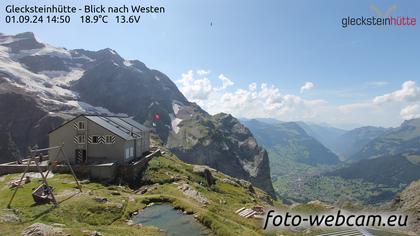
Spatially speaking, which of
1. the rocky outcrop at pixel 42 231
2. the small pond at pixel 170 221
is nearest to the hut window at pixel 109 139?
the small pond at pixel 170 221

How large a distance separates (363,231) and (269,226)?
28.0 feet

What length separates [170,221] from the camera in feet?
114

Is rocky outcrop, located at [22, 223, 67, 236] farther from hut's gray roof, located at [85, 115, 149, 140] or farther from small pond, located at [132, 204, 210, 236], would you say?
hut's gray roof, located at [85, 115, 149, 140]

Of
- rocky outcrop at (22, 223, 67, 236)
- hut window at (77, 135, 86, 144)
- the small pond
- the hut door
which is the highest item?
hut window at (77, 135, 86, 144)

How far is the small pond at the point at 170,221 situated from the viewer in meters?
31.3

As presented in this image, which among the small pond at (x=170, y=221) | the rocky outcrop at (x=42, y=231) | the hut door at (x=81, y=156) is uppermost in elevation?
the rocky outcrop at (x=42, y=231)

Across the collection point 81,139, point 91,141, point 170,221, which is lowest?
point 170,221

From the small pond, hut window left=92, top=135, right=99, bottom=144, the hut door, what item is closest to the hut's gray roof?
hut window left=92, top=135, right=99, bottom=144

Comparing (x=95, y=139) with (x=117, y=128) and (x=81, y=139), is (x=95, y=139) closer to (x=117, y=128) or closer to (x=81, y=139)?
(x=81, y=139)

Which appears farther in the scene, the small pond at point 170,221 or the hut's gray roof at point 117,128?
the hut's gray roof at point 117,128

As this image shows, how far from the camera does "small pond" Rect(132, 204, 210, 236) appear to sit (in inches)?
1232

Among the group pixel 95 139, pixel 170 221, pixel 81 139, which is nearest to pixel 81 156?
pixel 81 139

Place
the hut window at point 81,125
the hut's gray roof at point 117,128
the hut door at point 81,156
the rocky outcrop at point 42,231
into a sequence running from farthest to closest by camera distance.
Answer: the hut's gray roof at point 117,128 < the hut window at point 81,125 < the hut door at point 81,156 < the rocky outcrop at point 42,231

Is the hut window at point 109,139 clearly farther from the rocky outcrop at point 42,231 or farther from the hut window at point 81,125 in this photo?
the rocky outcrop at point 42,231
